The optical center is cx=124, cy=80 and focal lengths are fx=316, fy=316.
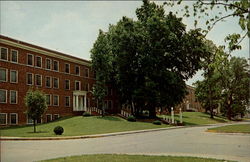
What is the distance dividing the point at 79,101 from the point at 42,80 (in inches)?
384

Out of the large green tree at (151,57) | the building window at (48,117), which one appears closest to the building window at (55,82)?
the building window at (48,117)

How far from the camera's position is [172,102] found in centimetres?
4756

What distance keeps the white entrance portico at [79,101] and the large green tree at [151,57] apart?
4.87 meters

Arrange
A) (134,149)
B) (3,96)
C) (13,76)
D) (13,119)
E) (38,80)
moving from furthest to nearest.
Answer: (38,80), (13,76), (13,119), (3,96), (134,149)

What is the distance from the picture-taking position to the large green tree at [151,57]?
4647 centimetres

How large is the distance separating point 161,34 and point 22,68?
20.4 metres

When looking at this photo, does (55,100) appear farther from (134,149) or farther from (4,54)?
(134,149)

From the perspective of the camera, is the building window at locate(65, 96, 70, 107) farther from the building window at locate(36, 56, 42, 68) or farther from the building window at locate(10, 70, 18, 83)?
the building window at locate(10, 70, 18, 83)

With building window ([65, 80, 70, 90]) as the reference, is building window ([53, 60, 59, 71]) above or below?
above

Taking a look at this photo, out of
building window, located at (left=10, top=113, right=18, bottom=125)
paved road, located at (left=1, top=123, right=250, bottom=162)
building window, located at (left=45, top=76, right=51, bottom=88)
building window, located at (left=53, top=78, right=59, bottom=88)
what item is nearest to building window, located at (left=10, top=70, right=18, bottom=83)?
building window, located at (left=10, top=113, right=18, bottom=125)

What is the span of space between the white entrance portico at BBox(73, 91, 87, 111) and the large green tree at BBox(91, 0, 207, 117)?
4.87m

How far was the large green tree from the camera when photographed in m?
46.5

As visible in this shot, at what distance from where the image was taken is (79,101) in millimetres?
52312

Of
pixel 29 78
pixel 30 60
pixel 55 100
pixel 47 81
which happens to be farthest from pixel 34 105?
pixel 55 100
